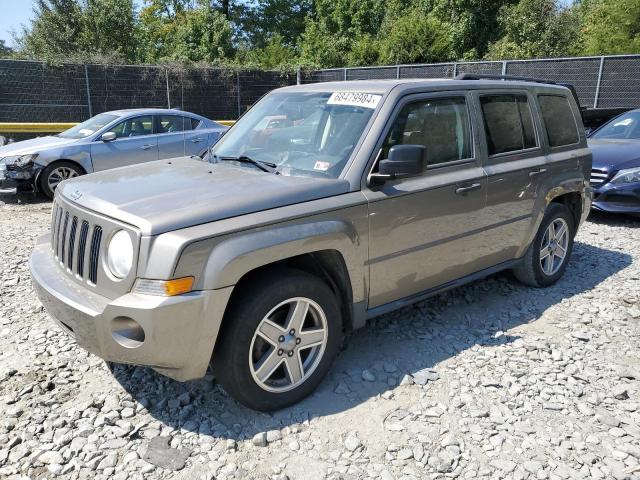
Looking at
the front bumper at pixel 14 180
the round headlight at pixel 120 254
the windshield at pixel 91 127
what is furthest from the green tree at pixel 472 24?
the round headlight at pixel 120 254

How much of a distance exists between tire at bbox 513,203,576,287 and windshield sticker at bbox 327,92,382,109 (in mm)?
2256

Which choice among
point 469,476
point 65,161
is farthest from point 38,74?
point 469,476

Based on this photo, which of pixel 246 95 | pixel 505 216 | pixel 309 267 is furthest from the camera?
pixel 246 95

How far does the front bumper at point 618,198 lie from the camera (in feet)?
24.1

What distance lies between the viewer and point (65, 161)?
879 centimetres

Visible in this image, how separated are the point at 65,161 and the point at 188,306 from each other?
7279mm

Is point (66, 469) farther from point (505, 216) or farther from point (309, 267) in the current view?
point (505, 216)

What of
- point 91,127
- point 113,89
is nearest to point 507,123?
point 91,127

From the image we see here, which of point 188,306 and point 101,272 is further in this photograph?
point 101,272

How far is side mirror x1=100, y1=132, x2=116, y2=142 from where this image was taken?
899 centimetres

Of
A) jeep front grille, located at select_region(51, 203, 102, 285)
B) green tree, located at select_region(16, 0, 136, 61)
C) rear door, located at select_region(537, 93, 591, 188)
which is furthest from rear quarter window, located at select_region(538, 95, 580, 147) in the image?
green tree, located at select_region(16, 0, 136, 61)

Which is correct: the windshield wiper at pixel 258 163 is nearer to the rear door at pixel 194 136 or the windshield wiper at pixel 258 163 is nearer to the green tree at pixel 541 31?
the rear door at pixel 194 136

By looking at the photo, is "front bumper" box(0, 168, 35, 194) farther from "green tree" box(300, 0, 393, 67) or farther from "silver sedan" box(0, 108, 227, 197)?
"green tree" box(300, 0, 393, 67)

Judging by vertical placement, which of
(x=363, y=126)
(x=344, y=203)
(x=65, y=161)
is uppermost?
(x=363, y=126)
